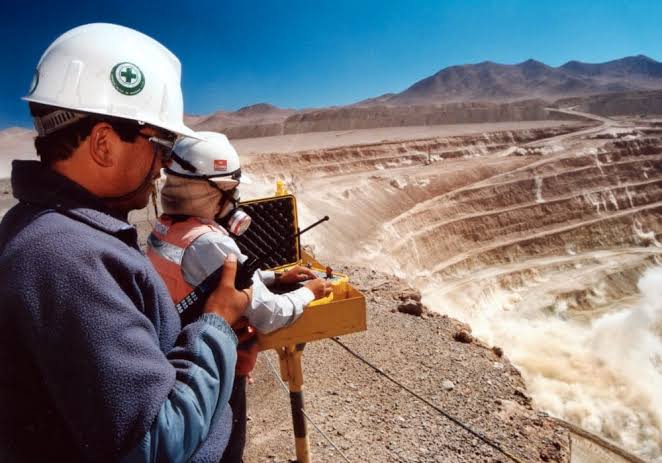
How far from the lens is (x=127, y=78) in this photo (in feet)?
4.81

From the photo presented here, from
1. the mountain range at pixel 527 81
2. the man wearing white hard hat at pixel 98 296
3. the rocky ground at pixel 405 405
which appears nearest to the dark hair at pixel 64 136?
the man wearing white hard hat at pixel 98 296

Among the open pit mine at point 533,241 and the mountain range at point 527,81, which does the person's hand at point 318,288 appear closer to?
the open pit mine at point 533,241

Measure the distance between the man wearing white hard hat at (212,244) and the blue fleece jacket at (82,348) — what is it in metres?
0.87

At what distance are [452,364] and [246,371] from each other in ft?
13.8

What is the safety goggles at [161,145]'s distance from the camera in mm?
1459

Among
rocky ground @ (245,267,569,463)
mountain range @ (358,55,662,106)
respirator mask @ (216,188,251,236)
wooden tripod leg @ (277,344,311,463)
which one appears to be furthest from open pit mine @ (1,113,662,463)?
mountain range @ (358,55,662,106)

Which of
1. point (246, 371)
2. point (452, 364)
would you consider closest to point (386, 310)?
point (452, 364)

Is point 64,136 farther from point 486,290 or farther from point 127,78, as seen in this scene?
point 486,290

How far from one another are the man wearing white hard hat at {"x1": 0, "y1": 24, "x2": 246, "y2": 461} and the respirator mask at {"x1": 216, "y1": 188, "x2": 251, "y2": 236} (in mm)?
1102

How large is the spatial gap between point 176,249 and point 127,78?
0.98 meters

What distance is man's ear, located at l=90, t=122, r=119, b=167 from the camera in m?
1.33

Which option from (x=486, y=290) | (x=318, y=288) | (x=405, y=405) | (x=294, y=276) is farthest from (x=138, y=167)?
(x=486, y=290)

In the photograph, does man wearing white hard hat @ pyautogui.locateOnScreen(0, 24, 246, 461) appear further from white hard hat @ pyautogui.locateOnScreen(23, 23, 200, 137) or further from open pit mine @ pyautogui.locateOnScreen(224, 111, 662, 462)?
open pit mine @ pyautogui.locateOnScreen(224, 111, 662, 462)

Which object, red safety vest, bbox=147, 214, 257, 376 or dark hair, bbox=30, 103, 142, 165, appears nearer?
dark hair, bbox=30, 103, 142, 165
